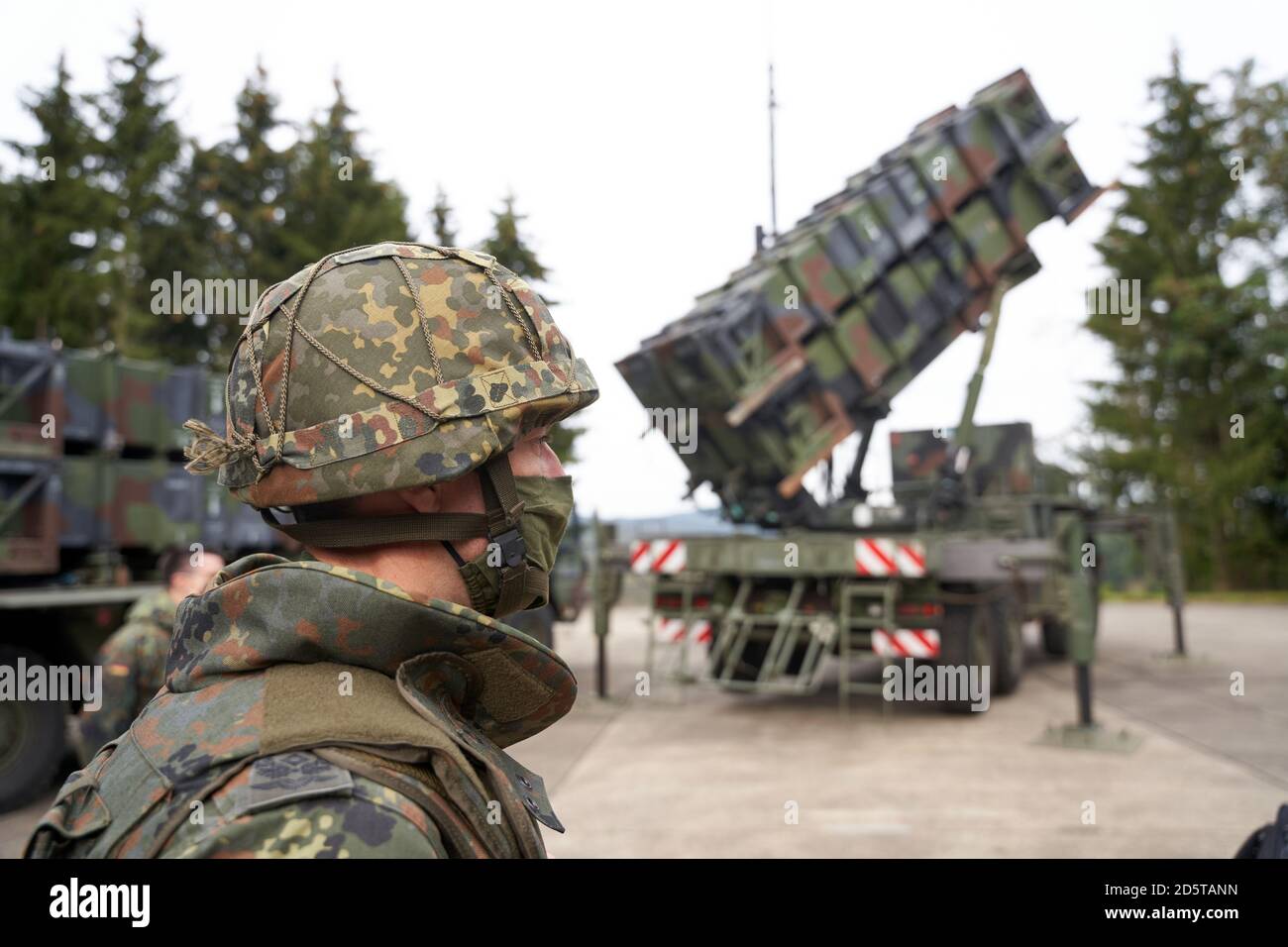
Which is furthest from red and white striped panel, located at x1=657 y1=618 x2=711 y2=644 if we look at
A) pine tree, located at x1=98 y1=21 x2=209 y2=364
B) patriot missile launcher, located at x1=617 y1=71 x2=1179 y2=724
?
pine tree, located at x1=98 y1=21 x2=209 y2=364

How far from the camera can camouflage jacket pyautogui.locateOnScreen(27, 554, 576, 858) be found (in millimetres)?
1072

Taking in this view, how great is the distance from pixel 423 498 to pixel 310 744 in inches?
16.3

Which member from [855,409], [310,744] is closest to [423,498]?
[310,744]

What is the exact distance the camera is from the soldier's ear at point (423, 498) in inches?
57.4

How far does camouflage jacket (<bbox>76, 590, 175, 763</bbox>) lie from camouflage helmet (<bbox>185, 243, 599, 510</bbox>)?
3.50 meters

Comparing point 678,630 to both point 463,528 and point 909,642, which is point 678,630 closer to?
point 909,642

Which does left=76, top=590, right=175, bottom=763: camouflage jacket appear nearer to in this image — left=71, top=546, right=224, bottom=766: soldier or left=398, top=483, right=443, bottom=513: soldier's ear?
left=71, top=546, right=224, bottom=766: soldier

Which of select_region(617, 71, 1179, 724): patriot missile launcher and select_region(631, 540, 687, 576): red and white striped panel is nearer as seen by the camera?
select_region(617, 71, 1179, 724): patriot missile launcher

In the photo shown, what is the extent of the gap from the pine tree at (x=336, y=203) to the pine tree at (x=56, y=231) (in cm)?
543

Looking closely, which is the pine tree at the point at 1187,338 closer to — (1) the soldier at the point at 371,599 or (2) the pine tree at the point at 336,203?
(2) the pine tree at the point at 336,203

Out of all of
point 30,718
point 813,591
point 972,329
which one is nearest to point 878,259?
point 972,329

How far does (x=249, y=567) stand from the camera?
4.83ft

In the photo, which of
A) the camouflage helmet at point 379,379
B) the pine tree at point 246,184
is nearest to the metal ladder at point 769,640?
the camouflage helmet at point 379,379
